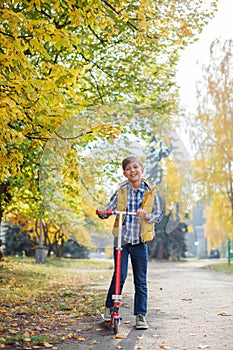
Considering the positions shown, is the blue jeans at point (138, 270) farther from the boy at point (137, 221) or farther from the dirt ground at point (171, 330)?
the dirt ground at point (171, 330)

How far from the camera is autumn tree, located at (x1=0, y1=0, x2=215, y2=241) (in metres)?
6.61

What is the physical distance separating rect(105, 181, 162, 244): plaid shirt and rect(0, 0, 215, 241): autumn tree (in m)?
1.50

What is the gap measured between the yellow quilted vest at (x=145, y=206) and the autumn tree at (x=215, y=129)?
1615cm

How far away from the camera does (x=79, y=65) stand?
11109 mm

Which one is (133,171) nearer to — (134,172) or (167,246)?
(134,172)

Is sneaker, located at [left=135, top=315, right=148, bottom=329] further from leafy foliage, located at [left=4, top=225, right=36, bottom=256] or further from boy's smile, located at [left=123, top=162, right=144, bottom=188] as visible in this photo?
leafy foliage, located at [left=4, top=225, right=36, bottom=256]

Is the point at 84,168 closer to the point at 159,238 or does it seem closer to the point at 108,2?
the point at 108,2

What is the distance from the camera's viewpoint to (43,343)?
485 cm

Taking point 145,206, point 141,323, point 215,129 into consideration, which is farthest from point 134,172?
point 215,129

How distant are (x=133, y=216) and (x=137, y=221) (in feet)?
0.22

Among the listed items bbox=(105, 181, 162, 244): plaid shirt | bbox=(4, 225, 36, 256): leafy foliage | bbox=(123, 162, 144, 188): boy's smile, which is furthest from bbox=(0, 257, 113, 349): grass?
bbox=(4, 225, 36, 256): leafy foliage

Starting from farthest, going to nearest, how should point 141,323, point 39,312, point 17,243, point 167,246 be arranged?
1. point 167,246
2. point 17,243
3. point 39,312
4. point 141,323

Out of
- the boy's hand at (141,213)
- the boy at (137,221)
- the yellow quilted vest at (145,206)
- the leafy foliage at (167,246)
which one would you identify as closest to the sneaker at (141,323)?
the boy at (137,221)

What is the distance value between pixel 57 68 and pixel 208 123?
1642cm
